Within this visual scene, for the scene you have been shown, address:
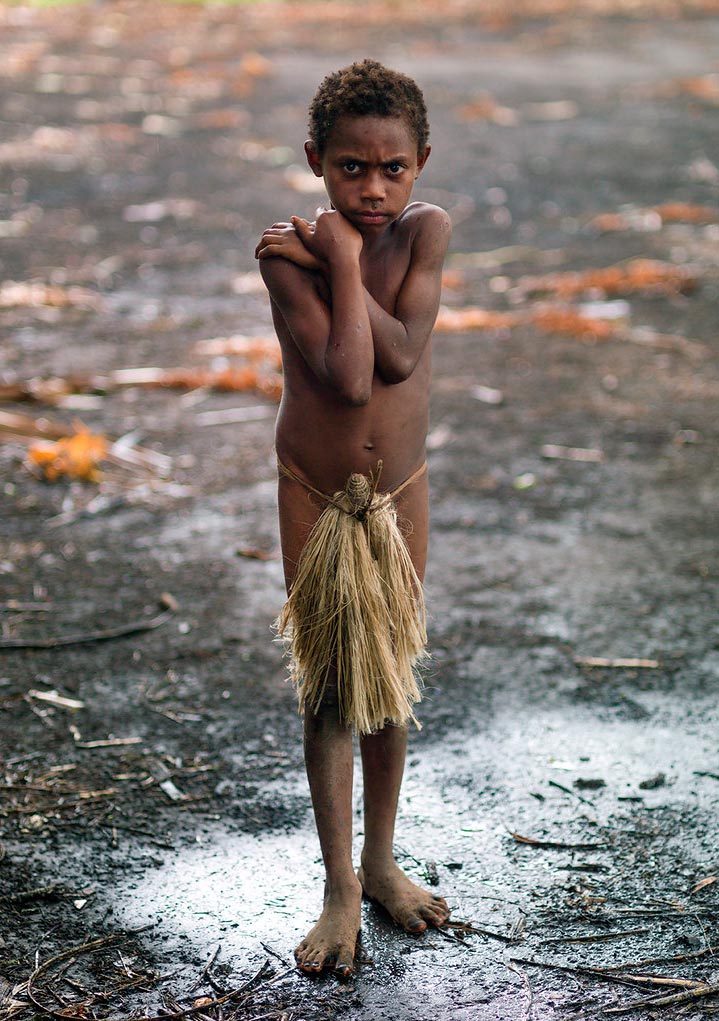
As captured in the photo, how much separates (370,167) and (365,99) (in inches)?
5.2

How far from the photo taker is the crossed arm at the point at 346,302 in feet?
8.08

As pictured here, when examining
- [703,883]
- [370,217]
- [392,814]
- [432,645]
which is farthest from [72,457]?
[703,883]

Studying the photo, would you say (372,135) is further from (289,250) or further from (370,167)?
(289,250)

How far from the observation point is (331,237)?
247 centimetres

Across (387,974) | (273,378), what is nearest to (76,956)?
(387,974)

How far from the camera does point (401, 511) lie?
2.76 m

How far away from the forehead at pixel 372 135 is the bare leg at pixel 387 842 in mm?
1299

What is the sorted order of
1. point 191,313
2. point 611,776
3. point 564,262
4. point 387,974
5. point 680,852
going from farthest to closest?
point 564,262, point 191,313, point 611,776, point 680,852, point 387,974

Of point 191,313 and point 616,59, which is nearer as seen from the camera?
point 191,313

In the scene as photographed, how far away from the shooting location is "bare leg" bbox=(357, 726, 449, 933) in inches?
110

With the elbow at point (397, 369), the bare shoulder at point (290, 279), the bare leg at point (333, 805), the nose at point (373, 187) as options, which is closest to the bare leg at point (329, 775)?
the bare leg at point (333, 805)

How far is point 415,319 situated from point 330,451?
34 centimetres

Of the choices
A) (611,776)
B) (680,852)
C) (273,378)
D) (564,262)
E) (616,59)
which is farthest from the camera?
(616,59)

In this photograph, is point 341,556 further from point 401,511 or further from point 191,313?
point 191,313
